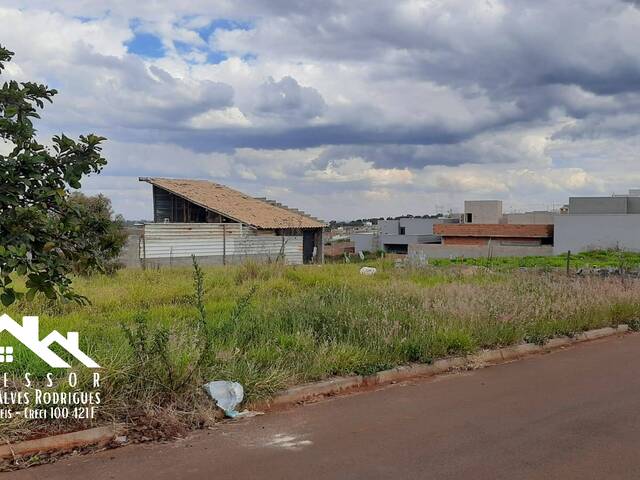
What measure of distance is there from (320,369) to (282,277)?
7.71 meters

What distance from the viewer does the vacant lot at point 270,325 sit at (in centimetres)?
581

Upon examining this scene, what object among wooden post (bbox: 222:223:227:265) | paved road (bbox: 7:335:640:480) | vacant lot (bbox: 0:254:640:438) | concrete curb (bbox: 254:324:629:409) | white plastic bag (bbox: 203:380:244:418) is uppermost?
wooden post (bbox: 222:223:227:265)

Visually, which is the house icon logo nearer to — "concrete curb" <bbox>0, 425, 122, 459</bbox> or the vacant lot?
the vacant lot

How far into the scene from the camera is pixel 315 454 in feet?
16.4

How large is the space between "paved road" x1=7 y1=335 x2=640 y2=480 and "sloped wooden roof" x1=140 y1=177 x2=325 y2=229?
30713mm

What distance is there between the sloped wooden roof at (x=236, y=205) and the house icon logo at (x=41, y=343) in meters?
29.6

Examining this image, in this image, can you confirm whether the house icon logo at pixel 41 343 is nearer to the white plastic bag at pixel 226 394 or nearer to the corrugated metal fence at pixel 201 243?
the white plastic bag at pixel 226 394

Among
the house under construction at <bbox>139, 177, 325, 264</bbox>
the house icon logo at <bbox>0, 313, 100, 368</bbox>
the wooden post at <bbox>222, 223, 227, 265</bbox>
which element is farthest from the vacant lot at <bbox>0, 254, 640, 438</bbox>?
the house under construction at <bbox>139, 177, 325, 264</bbox>

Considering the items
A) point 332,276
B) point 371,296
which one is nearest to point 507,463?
point 371,296

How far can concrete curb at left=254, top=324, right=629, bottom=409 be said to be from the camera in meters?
6.51

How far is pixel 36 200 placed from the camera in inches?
157

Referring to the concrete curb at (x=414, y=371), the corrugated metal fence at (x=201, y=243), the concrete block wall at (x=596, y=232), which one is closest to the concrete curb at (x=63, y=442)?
the concrete curb at (x=414, y=371)

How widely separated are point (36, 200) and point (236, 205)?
37671 mm

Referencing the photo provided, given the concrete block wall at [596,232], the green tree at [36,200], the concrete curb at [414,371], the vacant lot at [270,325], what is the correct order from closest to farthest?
the green tree at [36,200], the vacant lot at [270,325], the concrete curb at [414,371], the concrete block wall at [596,232]
